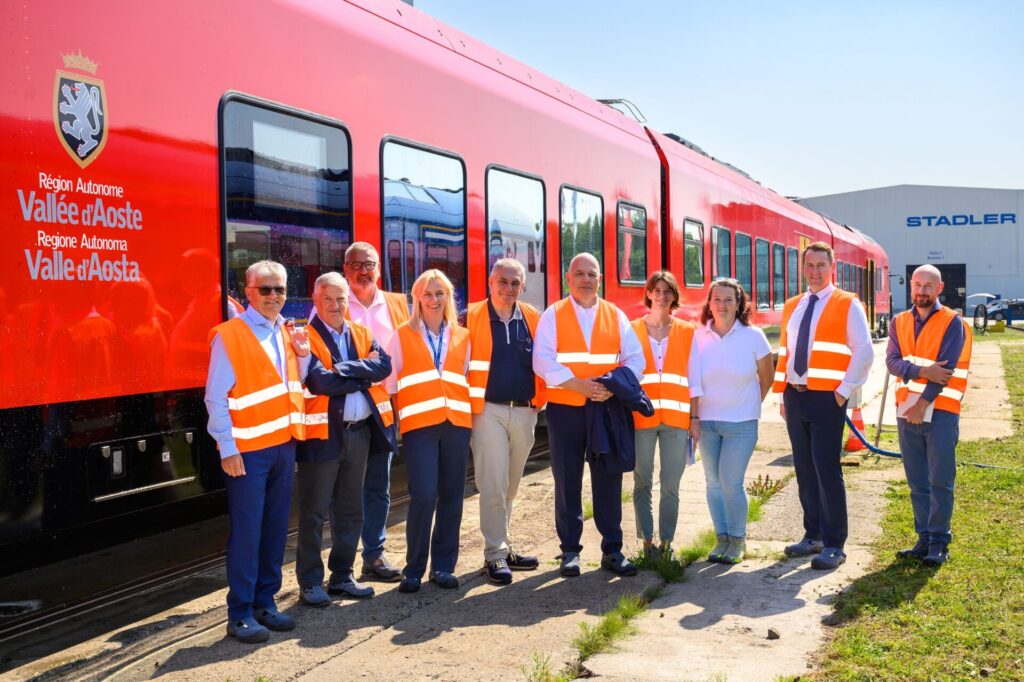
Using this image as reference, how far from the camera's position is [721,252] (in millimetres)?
13602

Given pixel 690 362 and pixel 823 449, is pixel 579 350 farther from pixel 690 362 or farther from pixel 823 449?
pixel 823 449

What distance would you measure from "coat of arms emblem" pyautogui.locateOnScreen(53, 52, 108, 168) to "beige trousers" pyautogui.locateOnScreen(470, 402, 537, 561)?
2.32m

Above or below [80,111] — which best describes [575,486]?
below

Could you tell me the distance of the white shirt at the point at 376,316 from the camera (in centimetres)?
542

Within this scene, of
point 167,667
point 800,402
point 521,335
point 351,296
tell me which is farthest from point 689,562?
point 167,667

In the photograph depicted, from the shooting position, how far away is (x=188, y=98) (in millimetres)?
4898

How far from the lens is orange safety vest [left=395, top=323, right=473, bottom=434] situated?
5242 millimetres

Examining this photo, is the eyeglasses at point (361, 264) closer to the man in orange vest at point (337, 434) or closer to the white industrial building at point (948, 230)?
the man in orange vest at point (337, 434)

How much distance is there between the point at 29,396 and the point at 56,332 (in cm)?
28

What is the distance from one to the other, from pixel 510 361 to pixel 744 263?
1006 cm

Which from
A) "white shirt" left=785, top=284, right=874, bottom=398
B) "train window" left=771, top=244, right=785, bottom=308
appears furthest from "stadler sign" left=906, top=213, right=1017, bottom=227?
"white shirt" left=785, top=284, right=874, bottom=398

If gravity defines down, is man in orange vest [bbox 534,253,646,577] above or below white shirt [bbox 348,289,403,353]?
below

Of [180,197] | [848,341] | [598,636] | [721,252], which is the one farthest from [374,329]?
[721,252]

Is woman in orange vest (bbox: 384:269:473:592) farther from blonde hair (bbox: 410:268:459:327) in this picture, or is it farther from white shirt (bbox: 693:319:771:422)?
white shirt (bbox: 693:319:771:422)
